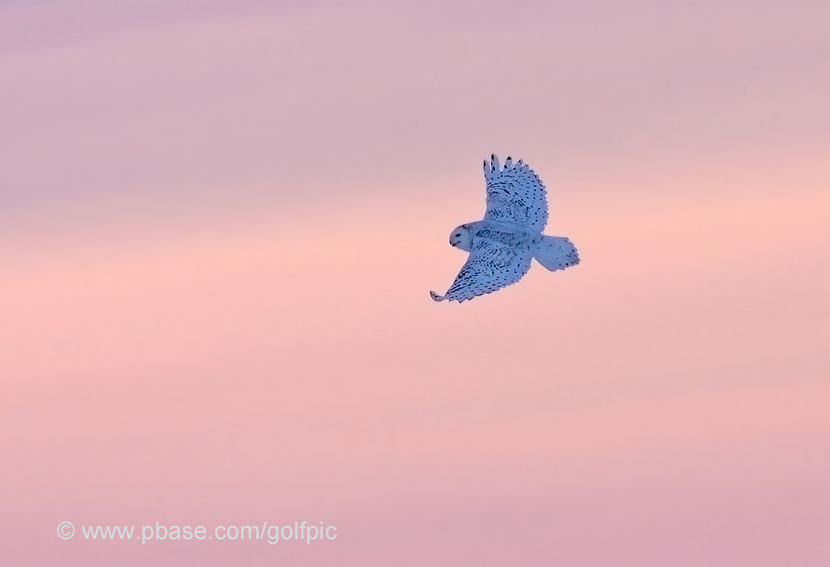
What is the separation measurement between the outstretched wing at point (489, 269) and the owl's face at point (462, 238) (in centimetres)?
62

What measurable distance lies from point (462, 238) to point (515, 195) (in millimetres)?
3017

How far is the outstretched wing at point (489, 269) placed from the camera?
45656mm

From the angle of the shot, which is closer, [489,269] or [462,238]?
[489,269]

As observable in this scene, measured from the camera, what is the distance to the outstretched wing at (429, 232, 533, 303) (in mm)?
45656

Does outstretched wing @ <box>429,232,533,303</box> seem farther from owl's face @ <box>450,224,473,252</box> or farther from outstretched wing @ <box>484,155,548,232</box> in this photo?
outstretched wing @ <box>484,155,548,232</box>

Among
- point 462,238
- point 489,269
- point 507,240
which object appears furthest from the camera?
point 462,238

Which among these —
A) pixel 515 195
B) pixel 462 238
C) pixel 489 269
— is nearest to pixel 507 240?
pixel 489 269

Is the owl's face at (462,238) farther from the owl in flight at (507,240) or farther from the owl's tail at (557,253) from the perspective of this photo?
the owl's tail at (557,253)

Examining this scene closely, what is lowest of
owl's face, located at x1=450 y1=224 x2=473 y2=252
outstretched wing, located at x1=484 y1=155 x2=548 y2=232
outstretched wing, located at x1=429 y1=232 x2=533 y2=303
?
outstretched wing, located at x1=429 y1=232 x2=533 y2=303

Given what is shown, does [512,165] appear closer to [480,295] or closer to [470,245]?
[470,245]

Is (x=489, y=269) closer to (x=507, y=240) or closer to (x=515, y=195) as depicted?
(x=507, y=240)

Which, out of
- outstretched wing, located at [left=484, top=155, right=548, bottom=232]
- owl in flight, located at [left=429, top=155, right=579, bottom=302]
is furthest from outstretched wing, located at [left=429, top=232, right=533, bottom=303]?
outstretched wing, located at [left=484, top=155, right=548, bottom=232]

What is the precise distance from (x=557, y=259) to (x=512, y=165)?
638 centimetres

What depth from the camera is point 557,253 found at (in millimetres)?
46938
